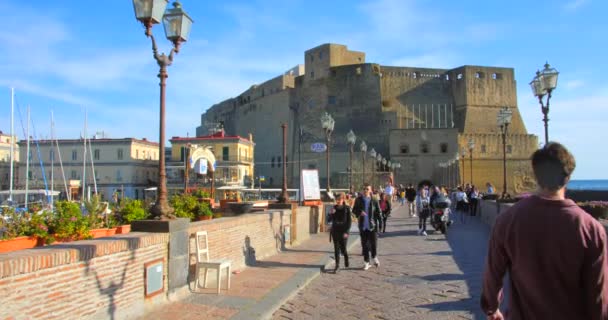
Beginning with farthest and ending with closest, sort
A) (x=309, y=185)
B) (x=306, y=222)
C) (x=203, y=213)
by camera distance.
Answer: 1. (x=309, y=185)
2. (x=306, y=222)
3. (x=203, y=213)

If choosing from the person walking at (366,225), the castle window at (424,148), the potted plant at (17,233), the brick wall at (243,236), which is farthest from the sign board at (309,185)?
the castle window at (424,148)

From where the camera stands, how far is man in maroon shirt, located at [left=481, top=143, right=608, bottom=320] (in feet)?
8.50

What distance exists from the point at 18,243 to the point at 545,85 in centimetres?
1127

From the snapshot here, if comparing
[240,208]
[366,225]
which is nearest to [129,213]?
[240,208]

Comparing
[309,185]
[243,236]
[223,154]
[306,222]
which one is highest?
[223,154]

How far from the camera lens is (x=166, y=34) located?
749cm

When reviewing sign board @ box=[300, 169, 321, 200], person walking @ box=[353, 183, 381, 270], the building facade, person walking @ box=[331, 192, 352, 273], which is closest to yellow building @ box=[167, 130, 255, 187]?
the building facade

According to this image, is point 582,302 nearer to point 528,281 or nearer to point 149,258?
point 528,281

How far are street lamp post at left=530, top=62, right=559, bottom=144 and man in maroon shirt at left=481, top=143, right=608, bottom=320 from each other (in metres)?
9.82

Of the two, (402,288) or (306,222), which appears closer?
(402,288)

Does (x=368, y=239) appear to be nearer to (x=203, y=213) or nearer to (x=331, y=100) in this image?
(x=203, y=213)

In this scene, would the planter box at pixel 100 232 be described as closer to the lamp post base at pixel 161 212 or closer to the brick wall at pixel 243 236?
the brick wall at pixel 243 236

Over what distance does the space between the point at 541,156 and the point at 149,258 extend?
4.50 metres

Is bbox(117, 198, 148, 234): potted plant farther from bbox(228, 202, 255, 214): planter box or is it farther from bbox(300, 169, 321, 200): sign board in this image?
bbox(300, 169, 321, 200): sign board
